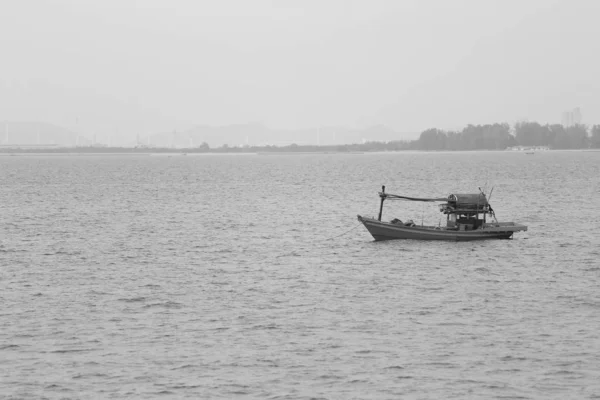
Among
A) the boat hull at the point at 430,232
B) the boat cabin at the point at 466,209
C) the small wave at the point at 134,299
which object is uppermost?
the boat cabin at the point at 466,209

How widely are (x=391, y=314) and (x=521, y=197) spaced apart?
258ft

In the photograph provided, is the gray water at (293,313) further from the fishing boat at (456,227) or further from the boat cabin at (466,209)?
the boat cabin at (466,209)

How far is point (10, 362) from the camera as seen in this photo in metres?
35.2

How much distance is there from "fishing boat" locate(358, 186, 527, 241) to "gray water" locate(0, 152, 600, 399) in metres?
0.88

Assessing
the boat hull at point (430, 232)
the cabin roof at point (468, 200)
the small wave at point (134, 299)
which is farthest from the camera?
the boat hull at point (430, 232)

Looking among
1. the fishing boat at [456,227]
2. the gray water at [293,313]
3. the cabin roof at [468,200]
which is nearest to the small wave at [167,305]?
the gray water at [293,313]

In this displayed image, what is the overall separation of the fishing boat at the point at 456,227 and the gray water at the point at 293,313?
88cm

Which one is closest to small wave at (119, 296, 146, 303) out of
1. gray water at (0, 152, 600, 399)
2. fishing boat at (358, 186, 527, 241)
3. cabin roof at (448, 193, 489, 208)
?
gray water at (0, 152, 600, 399)

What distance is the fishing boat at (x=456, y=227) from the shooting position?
66.9 meters

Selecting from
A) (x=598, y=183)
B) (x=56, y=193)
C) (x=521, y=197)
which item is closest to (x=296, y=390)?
(x=521, y=197)

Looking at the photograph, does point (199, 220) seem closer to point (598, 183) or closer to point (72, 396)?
point (72, 396)

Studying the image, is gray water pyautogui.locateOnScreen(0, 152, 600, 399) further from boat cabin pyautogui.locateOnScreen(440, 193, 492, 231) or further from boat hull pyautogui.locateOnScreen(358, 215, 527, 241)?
boat cabin pyautogui.locateOnScreen(440, 193, 492, 231)

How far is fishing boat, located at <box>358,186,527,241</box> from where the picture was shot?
66875 millimetres

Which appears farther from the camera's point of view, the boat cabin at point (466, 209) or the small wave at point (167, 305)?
the boat cabin at point (466, 209)
